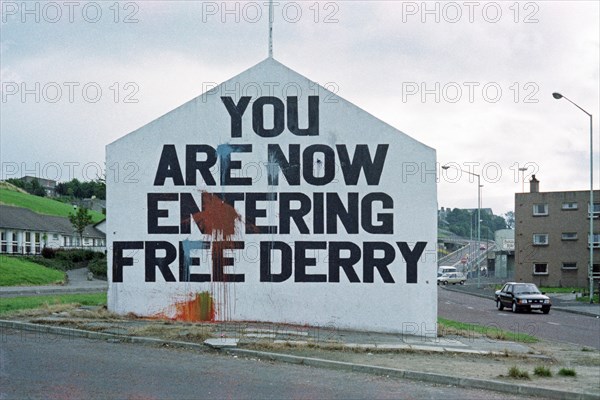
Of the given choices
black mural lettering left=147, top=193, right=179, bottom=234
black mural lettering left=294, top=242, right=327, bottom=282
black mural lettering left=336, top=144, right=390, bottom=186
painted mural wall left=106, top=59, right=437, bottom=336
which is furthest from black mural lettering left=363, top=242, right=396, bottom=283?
black mural lettering left=147, top=193, right=179, bottom=234

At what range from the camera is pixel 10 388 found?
35.1 feet

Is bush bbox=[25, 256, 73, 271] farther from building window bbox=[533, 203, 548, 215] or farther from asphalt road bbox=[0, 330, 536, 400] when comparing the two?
asphalt road bbox=[0, 330, 536, 400]

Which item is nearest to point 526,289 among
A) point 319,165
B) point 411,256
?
point 411,256

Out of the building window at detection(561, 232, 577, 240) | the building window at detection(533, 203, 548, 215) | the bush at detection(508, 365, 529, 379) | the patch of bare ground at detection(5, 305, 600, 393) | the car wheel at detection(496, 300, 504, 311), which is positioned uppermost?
the building window at detection(533, 203, 548, 215)

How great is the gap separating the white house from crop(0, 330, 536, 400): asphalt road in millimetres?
51921

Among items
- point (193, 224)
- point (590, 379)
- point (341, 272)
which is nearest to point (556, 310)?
point (341, 272)

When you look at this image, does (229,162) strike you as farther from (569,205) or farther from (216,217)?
(569,205)

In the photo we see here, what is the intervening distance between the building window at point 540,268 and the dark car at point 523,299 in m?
29.8

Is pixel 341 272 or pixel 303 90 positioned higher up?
pixel 303 90

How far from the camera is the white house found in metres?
63.8

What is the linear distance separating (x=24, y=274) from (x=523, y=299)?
107 ft

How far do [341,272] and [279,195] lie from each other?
8.96 ft

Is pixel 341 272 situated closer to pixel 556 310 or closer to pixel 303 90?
pixel 303 90

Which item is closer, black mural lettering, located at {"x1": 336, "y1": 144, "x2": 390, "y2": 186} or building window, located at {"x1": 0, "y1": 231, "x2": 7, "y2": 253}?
black mural lettering, located at {"x1": 336, "y1": 144, "x2": 390, "y2": 186}
